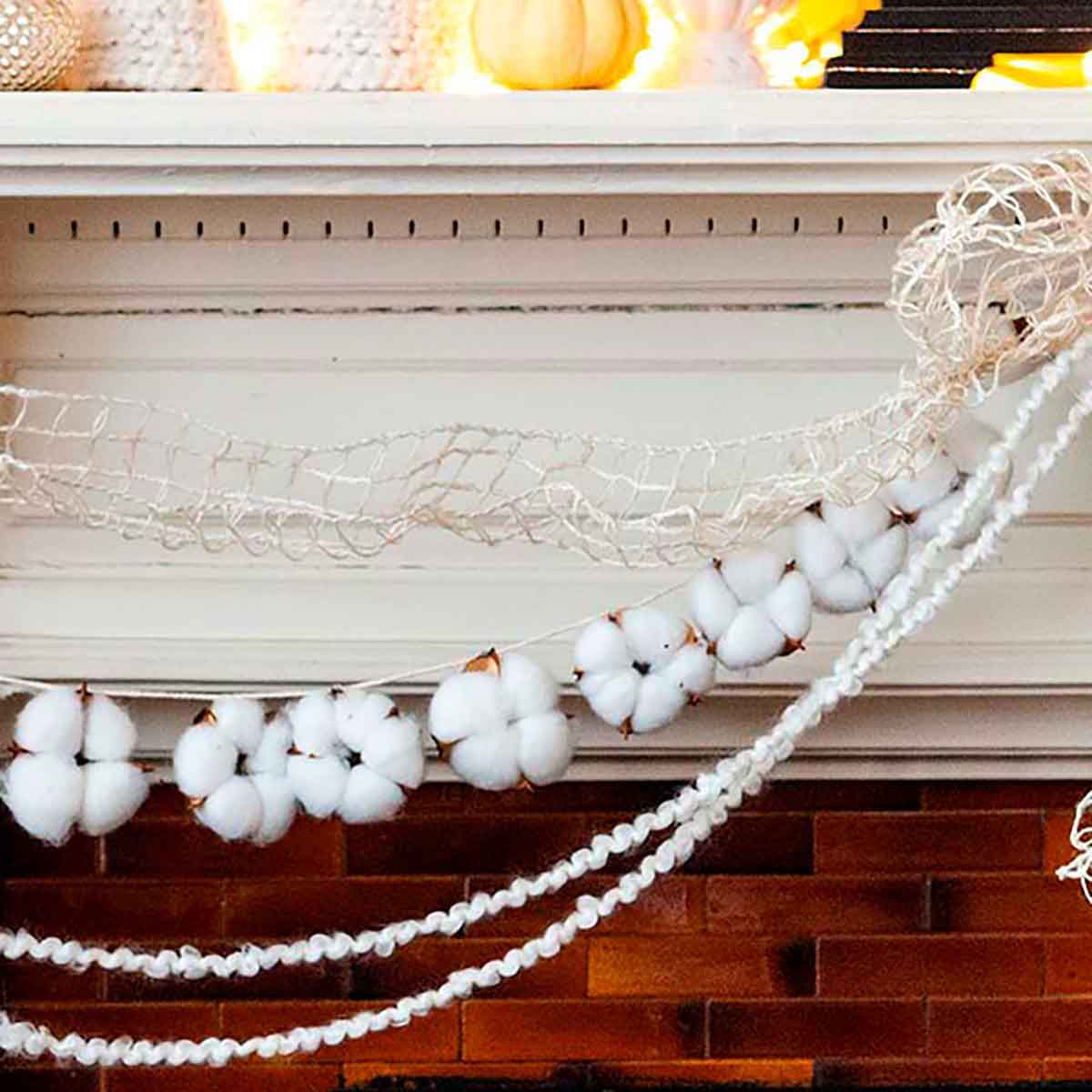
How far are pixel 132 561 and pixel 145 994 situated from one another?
1.16ft

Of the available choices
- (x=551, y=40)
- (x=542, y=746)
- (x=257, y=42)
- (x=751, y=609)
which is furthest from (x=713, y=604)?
(x=257, y=42)

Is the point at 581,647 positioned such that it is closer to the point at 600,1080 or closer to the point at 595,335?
the point at 595,335

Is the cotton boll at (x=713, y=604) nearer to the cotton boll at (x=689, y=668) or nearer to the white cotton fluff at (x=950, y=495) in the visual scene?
the cotton boll at (x=689, y=668)

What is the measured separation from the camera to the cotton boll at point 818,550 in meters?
1.06

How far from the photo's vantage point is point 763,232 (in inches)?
46.7

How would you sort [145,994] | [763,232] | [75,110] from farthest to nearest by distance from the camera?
[145,994], [763,232], [75,110]

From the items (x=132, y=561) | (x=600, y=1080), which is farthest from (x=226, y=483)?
(x=600, y=1080)

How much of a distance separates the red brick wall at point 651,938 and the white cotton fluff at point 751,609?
30cm

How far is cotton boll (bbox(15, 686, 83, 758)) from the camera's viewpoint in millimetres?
1030

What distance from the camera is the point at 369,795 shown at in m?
1.04

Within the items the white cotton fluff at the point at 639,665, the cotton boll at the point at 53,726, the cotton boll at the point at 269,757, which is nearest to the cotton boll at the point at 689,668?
the white cotton fluff at the point at 639,665

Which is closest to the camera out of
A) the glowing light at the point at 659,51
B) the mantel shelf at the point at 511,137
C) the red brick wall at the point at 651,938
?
the mantel shelf at the point at 511,137

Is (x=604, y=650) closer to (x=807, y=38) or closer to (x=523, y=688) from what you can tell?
(x=523, y=688)

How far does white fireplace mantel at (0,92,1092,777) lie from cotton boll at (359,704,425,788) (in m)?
0.14
